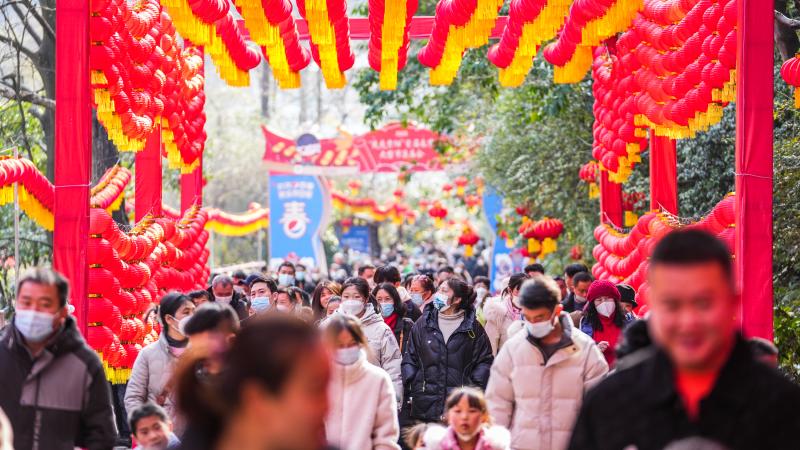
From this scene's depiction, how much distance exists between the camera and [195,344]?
5441mm

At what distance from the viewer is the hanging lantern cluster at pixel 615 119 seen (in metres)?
14.2

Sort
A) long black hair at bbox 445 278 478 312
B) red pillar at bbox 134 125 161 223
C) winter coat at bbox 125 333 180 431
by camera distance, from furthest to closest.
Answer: red pillar at bbox 134 125 161 223 → long black hair at bbox 445 278 478 312 → winter coat at bbox 125 333 180 431

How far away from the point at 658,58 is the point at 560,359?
6.02 m

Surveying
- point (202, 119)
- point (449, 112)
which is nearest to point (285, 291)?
point (202, 119)

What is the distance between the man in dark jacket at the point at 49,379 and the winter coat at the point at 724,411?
296 centimetres

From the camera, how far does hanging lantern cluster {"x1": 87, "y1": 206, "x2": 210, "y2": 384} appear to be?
11.3 m

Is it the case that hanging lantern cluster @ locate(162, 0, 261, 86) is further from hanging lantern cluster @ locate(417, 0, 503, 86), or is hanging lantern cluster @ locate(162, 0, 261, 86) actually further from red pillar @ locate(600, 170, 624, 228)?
red pillar @ locate(600, 170, 624, 228)

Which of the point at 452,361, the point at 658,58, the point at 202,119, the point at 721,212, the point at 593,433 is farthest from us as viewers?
the point at 202,119

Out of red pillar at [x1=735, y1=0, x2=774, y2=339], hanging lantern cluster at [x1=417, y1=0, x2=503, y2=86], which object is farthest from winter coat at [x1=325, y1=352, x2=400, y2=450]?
hanging lantern cluster at [x1=417, y1=0, x2=503, y2=86]

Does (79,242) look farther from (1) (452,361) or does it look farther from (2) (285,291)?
(1) (452,361)

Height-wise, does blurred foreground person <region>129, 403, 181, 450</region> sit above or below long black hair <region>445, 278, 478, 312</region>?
below

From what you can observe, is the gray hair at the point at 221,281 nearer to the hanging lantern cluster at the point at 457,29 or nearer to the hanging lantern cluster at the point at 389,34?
the hanging lantern cluster at the point at 389,34

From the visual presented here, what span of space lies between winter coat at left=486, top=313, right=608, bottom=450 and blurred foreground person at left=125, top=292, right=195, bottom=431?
6.42 feet

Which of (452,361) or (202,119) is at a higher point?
(202,119)
